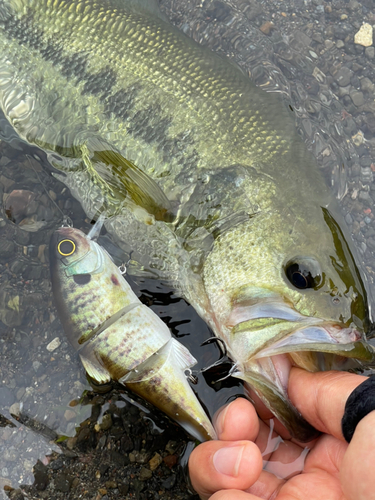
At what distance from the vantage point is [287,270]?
2.25m

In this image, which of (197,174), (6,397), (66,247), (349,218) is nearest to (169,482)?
(6,397)

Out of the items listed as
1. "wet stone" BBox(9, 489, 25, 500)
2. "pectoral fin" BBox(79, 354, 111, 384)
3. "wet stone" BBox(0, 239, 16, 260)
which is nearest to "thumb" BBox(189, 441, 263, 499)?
"pectoral fin" BBox(79, 354, 111, 384)

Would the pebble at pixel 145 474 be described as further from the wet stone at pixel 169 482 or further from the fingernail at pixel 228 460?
the fingernail at pixel 228 460

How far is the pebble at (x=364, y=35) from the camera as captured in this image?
3693 millimetres

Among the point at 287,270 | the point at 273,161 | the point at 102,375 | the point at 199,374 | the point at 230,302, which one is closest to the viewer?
the point at 287,270

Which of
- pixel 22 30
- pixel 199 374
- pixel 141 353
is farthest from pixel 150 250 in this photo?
pixel 22 30

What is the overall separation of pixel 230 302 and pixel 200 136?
1050mm

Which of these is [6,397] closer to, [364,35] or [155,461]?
[155,461]

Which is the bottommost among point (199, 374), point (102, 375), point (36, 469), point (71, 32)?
point (36, 469)

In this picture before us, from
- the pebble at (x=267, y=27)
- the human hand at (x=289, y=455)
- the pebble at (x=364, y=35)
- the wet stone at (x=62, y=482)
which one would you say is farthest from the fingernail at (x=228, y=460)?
the pebble at (x=364, y=35)

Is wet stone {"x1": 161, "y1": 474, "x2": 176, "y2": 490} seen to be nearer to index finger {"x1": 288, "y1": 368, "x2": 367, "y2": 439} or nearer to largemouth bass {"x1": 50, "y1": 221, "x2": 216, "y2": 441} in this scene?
largemouth bass {"x1": 50, "y1": 221, "x2": 216, "y2": 441}

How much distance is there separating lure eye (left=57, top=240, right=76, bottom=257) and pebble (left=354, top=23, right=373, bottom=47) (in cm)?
303

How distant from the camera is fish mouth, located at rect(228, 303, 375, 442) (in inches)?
81.3

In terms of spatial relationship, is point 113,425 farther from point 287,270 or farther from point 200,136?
point 200,136
